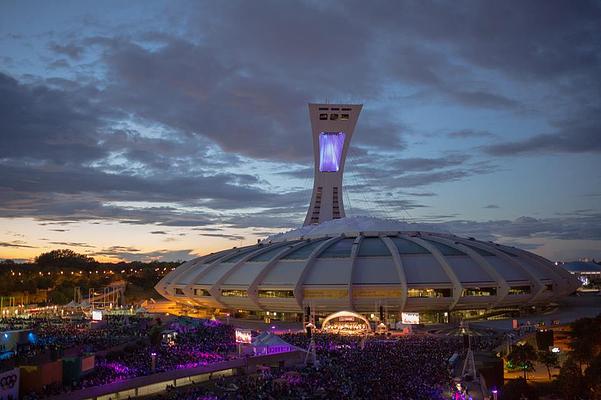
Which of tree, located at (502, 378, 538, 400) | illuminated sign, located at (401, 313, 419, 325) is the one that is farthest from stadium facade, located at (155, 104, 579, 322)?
tree, located at (502, 378, 538, 400)

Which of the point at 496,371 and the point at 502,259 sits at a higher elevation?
the point at 502,259

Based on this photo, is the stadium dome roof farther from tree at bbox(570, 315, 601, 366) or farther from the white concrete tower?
tree at bbox(570, 315, 601, 366)

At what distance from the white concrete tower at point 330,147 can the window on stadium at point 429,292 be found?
26182 mm

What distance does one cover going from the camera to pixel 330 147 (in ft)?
250

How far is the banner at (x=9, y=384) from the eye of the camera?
21.1 meters

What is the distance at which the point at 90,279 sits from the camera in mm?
106938

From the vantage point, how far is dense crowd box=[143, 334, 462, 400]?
2159 centimetres

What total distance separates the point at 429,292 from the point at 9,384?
35.5 m

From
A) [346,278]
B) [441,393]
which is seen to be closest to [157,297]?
[346,278]

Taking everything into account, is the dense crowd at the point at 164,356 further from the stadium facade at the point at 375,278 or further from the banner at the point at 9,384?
the stadium facade at the point at 375,278

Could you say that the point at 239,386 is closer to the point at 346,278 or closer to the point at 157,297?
the point at 346,278

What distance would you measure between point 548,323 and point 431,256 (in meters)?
10.6

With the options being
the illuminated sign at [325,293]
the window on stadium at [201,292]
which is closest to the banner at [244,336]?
the illuminated sign at [325,293]

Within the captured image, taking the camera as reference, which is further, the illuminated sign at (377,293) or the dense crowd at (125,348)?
the illuminated sign at (377,293)
